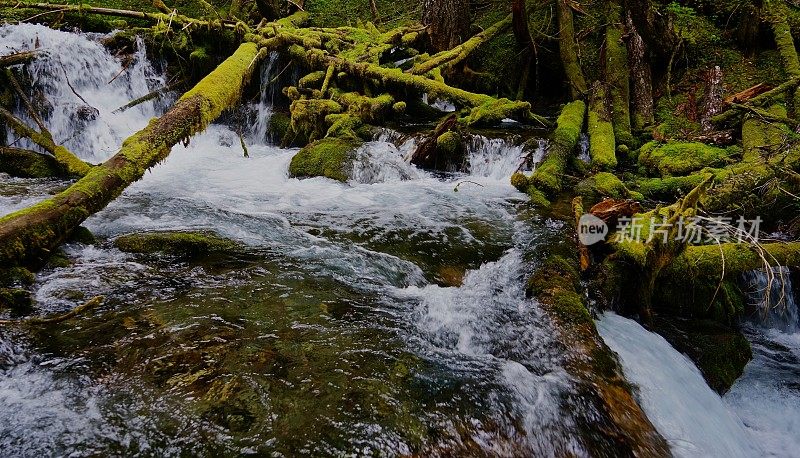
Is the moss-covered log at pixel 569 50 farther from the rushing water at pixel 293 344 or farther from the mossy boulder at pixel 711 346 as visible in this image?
the mossy boulder at pixel 711 346

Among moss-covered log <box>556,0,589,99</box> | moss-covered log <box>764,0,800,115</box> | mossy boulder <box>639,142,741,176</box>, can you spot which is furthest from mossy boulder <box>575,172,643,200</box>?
moss-covered log <box>764,0,800,115</box>

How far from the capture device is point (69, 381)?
2506mm

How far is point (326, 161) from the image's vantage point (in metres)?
7.74

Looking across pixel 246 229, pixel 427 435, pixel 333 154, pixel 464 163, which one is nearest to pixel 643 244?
pixel 427 435

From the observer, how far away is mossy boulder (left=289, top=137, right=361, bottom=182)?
7.56 meters

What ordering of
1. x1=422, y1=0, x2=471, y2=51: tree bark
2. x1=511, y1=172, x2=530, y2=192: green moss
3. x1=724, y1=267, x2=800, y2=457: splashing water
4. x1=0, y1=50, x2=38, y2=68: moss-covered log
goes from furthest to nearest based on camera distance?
x1=422, y1=0, x2=471, y2=51: tree bark, x1=0, y1=50, x2=38, y2=68: moss-covered log, x1=511, y1=172, x2=530, y2=192: green moss, x1=724, y1=267, x2=800, y2=457: splashing water

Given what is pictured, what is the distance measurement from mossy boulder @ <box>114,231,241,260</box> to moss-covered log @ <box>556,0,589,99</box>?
25.0 feet

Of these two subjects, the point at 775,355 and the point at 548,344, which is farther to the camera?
the point at 775,355

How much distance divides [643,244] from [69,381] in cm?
413

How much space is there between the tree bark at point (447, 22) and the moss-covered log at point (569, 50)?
6.93ft

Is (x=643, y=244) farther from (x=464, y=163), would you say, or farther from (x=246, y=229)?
(x=464, y=163)

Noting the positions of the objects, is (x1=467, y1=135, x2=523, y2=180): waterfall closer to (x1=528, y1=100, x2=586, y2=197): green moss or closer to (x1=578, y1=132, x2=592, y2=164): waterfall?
(x1=528, y1=100, x2=586, y2=197): green moss

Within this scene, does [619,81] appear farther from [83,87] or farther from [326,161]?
[83,87]

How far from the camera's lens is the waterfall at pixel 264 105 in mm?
10555
